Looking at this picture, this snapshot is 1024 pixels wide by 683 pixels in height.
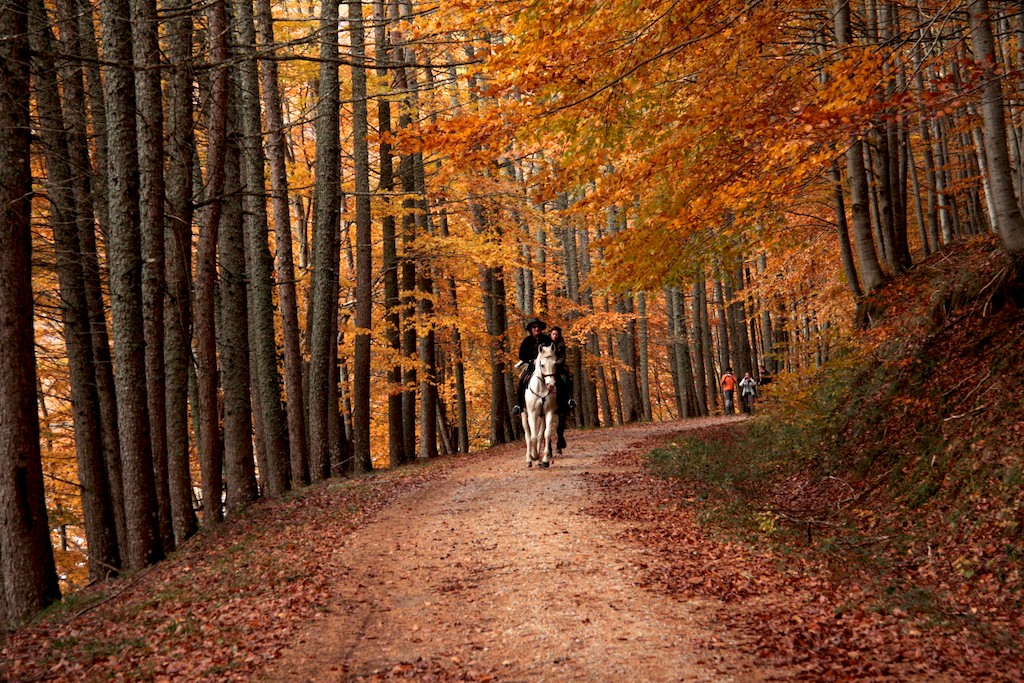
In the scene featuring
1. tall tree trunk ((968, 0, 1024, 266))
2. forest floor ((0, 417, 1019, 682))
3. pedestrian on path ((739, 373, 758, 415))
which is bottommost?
forest floor ((0, 417, 1019, 682))

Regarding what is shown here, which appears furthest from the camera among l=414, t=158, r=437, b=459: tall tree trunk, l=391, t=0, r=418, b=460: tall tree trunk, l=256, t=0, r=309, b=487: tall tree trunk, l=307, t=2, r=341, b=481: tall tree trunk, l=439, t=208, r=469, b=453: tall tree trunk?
l=439, t=208, r=469, b=453: tall tree trunk

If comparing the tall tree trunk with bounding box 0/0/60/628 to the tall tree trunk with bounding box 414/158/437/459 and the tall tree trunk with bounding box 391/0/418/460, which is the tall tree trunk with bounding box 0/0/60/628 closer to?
the tall tree trunk with bounding box 391/0/418/460

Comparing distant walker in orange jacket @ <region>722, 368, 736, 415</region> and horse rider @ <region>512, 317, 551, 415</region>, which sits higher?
horse rider @ <region>512, 317, 551, 415</region>

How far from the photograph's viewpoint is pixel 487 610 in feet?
23.5

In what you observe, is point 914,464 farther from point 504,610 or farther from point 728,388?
point 728,388

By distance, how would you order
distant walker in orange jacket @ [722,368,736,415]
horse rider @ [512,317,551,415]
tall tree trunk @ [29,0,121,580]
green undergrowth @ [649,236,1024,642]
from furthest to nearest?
distant walker in orange jacket @ [722,368,736,415], horse rider @ [512,317,551,415], tall tree trunk @ [29,0,121,580], green undergrowth @ [649,236,1024,642]

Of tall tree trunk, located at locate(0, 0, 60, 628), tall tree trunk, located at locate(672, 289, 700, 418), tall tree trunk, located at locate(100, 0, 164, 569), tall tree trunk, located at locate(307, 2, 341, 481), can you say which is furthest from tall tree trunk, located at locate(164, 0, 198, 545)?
tall tree trunk, located at locate(672, 289, 700, 418)

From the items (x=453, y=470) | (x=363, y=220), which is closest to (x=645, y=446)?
(x=453, y=470)

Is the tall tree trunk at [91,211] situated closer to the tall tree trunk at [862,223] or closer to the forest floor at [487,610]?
the forest floor at [487,610]

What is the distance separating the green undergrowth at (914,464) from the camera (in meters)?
7.25

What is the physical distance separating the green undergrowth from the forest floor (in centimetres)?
73

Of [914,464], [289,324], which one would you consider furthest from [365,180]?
[914,464]

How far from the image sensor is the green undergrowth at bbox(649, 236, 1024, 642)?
725 centimetres

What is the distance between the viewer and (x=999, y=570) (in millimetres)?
6922
